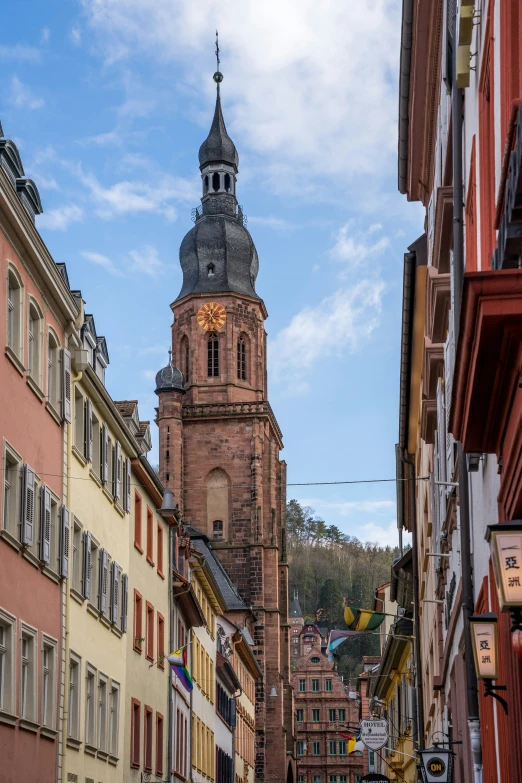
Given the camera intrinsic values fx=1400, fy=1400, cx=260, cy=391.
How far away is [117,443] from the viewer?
29.1 m

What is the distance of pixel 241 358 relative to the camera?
86.5 m

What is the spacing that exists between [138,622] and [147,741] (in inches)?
120

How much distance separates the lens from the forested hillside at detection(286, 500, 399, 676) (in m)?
146

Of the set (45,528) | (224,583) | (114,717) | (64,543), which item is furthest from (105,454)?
(224,583)

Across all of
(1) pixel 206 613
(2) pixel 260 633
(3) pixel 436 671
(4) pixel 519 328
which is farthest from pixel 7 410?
(2) pixel 260 633

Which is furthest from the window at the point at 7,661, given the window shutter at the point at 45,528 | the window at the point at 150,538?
the window at the point at 150,538

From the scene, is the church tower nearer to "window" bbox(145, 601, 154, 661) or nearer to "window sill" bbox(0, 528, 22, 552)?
"window" bbox(145, 601, 154, 661)

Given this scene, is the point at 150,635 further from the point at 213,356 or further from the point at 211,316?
the point at 211,316

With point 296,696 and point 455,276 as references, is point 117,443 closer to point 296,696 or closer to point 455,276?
point 455,276

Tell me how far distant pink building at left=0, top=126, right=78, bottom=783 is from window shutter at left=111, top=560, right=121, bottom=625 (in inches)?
186

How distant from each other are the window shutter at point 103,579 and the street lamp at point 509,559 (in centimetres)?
2009

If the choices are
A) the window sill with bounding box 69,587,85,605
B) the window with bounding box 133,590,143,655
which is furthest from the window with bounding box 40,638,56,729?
the window with bounding box 133,590,143,655

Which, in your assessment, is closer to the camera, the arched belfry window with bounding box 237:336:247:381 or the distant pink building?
the distant pink building

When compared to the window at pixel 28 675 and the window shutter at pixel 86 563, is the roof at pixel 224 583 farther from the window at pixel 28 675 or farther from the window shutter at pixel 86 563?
the window at pixel 28 675
